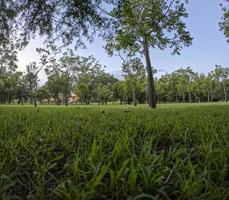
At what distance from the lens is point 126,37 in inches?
1057

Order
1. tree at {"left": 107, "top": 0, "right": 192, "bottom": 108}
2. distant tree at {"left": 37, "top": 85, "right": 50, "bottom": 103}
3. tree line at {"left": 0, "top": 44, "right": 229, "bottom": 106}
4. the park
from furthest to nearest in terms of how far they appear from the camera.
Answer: distant tree at {"left": 37, "top": 85, "right": 50, "bottom": 103}, tree line at {"left": 0, "top": 44, "right": 229, "bottom": 106}, tree at {"left": 107, "top": 0, "right": 192, "bottom": 108}, the park

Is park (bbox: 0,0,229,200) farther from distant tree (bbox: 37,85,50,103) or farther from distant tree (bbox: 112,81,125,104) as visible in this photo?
distant tree (bbox: 37,85,50,103)

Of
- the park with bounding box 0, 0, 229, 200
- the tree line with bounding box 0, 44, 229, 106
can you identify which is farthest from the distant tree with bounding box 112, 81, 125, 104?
the park with bounding box 0, 0, 229, 200

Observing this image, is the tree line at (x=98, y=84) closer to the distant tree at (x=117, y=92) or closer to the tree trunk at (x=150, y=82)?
the distant tree at (x=117, y=92)

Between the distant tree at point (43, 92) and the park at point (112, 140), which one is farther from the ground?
the distant tree at point (43, 92)

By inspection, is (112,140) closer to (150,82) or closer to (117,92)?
(150,82)

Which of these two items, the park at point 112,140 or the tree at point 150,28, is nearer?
the park at point 112,140

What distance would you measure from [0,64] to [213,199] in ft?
209

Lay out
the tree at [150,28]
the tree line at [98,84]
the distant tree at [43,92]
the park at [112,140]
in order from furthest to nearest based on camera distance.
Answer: the distant tree at [43,92], the tree line at [98,84], the tree at [150,28], the park at [112,140]

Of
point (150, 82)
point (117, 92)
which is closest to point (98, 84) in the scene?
point (117, 92)

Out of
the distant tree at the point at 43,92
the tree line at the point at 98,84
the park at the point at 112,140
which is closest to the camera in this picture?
the park at the point at 112,140

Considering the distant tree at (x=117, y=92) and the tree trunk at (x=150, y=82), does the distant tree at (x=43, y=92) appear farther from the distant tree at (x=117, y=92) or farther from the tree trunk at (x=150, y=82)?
the tree trunk at (x=150, y=82)

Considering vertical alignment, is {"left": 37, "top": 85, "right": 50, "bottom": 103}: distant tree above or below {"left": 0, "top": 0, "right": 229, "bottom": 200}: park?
above

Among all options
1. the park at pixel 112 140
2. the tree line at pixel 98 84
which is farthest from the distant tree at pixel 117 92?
the park at pixel 112 140
